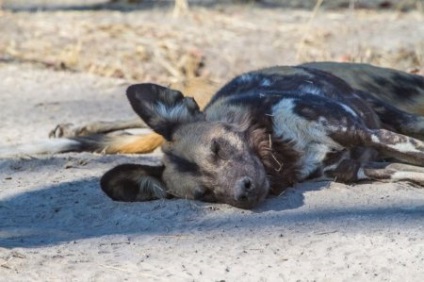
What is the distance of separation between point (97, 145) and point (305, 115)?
140cm

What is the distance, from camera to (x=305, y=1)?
934 centimetres

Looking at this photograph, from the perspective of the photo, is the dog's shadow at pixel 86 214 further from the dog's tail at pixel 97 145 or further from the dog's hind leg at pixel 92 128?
the dog's hind leg at pixel 92 128

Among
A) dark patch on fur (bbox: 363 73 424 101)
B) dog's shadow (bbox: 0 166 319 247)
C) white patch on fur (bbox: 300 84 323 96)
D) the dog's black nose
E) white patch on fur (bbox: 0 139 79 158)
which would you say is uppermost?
white patch on fur (bbox: 300 84 323 96)

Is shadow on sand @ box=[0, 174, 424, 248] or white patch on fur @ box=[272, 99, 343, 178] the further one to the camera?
white patch on fur @ box=[272, 99, 343, 178]

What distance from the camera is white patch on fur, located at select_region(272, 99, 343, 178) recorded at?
3957 millimetres

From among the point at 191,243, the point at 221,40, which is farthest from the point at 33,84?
the point at 191,243

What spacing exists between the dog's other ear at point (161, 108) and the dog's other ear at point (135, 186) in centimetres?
18

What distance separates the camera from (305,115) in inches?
156

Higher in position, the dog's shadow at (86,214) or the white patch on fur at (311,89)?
the white patch on fur at (311,89)

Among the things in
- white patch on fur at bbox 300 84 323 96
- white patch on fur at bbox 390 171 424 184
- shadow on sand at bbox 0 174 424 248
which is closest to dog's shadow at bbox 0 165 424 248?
shadow on sand at bbox 0 174 424 248

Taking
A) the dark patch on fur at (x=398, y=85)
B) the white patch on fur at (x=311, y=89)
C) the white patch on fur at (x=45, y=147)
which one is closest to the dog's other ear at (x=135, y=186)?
the white patch on fur at (x=311, y=89)

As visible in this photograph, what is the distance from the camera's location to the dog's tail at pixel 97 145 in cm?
502

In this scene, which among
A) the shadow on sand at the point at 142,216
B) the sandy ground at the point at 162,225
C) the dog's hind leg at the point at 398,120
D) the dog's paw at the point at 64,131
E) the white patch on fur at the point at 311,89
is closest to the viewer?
the sandy ground at the point at 162,225

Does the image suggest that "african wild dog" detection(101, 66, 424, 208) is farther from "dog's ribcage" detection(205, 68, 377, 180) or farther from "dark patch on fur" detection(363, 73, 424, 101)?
"dark patch on fur" detection(363, 73, 424, 101)
